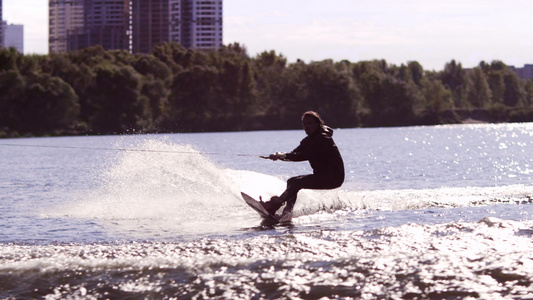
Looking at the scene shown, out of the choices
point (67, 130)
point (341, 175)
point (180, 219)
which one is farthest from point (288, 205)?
point (67, 130)

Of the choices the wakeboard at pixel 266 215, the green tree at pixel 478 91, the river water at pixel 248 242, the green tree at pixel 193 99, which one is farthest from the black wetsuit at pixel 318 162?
the green tree at pixel 478 91

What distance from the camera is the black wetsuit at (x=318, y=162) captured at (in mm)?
15711

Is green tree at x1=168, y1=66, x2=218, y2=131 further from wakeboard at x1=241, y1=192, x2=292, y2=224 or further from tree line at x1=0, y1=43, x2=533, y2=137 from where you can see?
wakeboard at x1=241, y1=192, x2=292, y2=224

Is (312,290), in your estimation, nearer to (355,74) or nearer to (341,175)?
(341,175)

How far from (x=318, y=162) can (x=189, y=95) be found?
4157 inches

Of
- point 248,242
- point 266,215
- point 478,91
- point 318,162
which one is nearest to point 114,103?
point 478,91

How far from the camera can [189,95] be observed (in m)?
121

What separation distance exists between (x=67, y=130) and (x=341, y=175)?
9089cm

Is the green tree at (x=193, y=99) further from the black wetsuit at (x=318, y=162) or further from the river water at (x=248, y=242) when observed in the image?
the black wetsuit at (x=318, y=162)

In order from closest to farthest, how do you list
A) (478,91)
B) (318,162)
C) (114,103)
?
(318,162) → (114,103) → (478,91)

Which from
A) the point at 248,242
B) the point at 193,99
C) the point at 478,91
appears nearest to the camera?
the point at 248,242

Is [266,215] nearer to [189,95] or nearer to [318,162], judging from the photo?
[318,162]

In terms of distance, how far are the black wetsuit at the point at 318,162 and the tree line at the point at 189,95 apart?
88.5 meters

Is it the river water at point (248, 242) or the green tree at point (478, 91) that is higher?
the green tree at point (478, 91)
